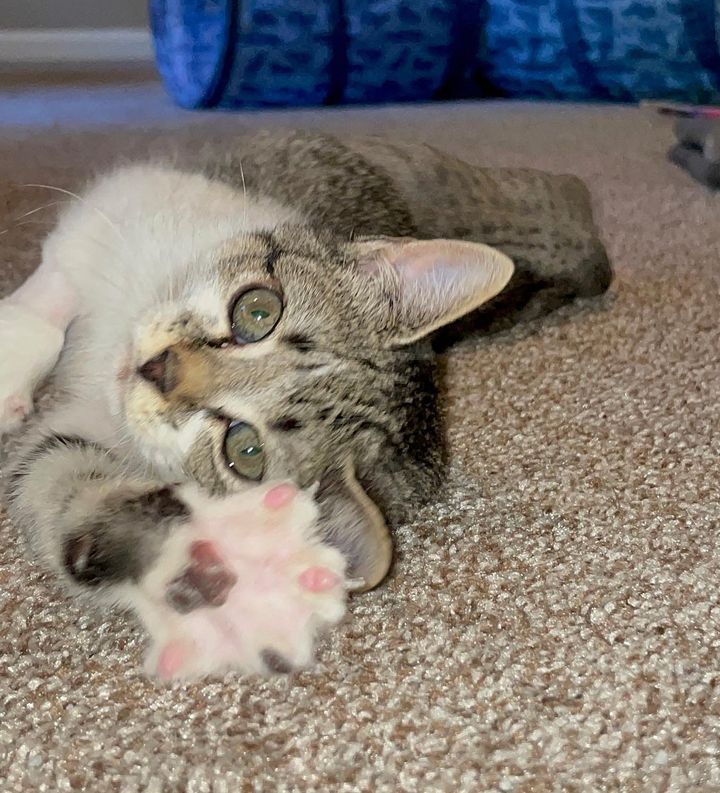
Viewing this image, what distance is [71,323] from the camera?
1.18m

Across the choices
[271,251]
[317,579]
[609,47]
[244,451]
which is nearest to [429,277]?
[271,251]

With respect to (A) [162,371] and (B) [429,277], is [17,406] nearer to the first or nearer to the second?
(A) [162,371]

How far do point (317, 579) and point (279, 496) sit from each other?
87 millimetres

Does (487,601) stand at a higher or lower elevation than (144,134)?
higher

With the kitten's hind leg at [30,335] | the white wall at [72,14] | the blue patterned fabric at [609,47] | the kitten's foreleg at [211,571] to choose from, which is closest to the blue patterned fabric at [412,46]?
the blue patterned fabric at [609,47]

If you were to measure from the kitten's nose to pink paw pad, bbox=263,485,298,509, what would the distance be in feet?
0.67

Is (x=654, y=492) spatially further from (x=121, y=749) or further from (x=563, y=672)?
(x=121, y=749)

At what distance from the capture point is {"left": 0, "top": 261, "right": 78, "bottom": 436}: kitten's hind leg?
1.05 m

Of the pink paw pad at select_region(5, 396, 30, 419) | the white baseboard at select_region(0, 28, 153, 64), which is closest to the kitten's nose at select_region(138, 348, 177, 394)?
the pink paw pad at select_region(5, 396, 30, 419)

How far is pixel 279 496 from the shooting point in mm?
791

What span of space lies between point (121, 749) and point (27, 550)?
0.96ft

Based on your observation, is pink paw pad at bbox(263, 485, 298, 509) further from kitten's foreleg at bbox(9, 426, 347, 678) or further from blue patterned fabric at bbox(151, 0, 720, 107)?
blue patterned fabric at bbox(151, 0, 720, 107)

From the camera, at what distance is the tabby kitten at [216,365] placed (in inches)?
32.0

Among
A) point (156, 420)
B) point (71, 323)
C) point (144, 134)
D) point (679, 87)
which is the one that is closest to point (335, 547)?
point (156, 420)
